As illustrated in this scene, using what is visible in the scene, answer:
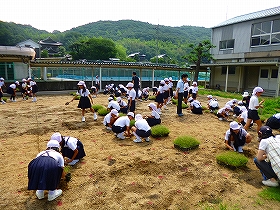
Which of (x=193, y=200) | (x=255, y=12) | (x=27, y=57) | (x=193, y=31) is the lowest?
→ (x=193, y=200)

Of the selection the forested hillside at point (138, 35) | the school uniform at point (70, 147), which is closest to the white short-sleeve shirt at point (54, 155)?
the school uniform at point (70, 147)

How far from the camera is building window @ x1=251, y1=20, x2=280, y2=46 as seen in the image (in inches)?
775

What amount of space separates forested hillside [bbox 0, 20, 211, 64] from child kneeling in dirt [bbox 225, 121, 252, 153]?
70.3 metres

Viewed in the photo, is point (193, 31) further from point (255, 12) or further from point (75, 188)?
point (75, 188)

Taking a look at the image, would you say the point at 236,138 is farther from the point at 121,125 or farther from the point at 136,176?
the point at 121,125

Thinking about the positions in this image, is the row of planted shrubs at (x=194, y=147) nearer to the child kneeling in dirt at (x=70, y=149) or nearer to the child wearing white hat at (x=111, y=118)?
the child wearing white hat at (x=111, y=118)

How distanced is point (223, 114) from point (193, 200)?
6353 millimetres

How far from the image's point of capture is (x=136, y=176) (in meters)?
4.23

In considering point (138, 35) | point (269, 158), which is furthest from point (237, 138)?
point (138, 35)

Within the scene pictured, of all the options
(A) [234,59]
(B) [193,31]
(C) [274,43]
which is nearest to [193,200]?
(C) [274,43]

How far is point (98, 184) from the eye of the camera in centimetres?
396

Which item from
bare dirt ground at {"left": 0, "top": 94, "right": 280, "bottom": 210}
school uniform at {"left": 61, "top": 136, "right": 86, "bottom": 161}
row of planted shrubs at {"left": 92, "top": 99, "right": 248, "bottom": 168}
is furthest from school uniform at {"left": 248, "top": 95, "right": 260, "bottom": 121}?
school uniform at {"left": 61, "top": 136, "right": 86, "bottom": 161}

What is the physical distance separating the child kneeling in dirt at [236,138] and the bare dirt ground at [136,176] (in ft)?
0.92

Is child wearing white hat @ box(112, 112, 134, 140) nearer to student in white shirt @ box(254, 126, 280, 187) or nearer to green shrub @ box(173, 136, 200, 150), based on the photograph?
green shrub @ box(173, 136, 200, 150)
